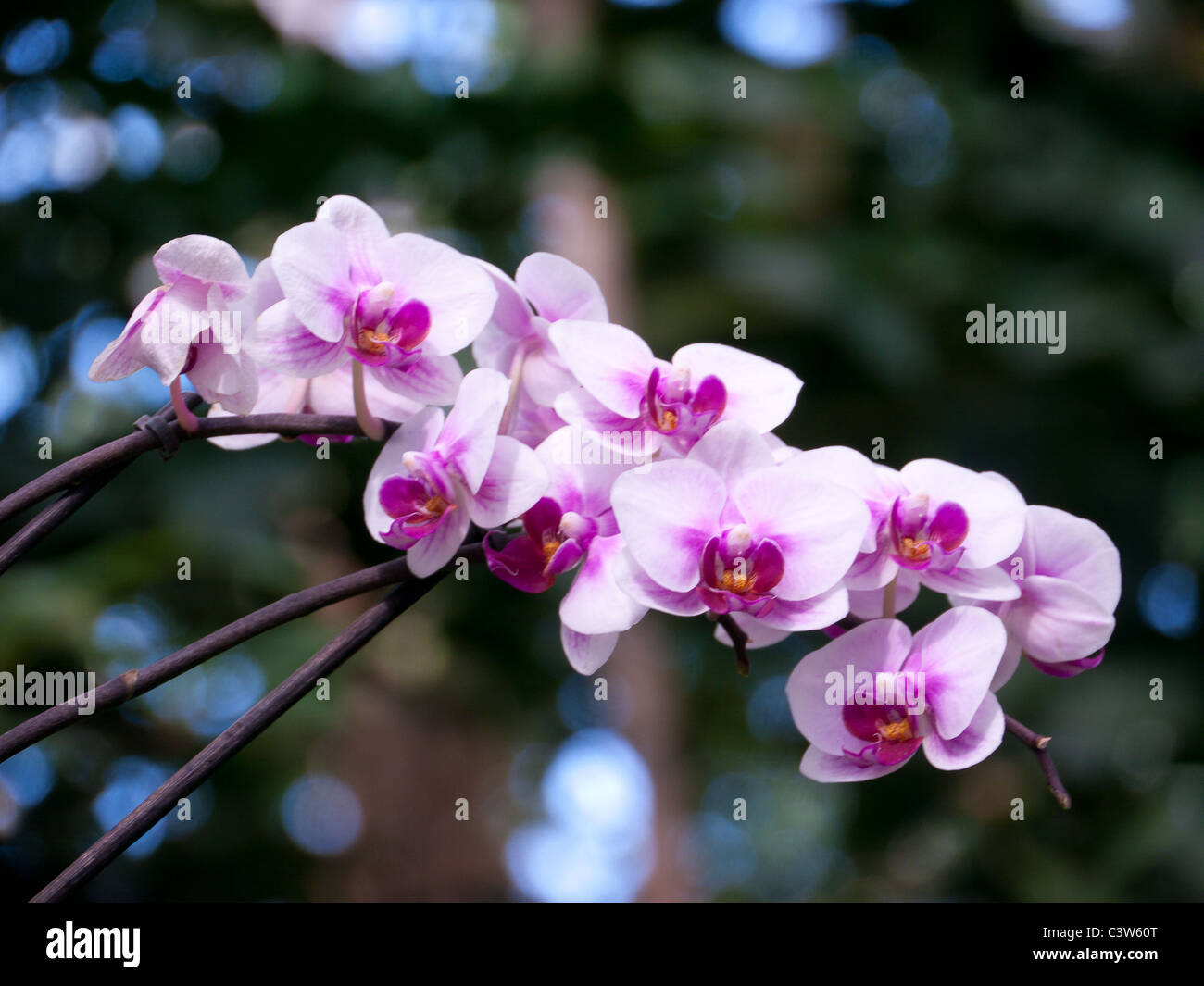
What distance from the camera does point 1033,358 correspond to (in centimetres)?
234

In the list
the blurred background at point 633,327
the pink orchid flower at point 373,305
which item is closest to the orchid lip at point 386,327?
the pink orchid flower at point 373,305

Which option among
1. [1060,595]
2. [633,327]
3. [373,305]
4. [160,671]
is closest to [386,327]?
[373,305]

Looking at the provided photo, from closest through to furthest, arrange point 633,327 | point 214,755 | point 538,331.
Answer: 1. point 214,755
2. point 538,331
3. point 633,327

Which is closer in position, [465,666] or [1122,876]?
[1122,876]

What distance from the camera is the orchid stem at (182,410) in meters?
0.35

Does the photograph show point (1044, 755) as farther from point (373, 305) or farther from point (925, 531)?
point (373, 305)

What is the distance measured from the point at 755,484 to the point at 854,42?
282 centimetres

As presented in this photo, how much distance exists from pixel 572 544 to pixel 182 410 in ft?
0.44

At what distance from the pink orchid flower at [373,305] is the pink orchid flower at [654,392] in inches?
1.4

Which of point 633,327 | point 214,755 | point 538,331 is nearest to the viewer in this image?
point 214,755

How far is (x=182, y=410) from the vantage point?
0.35 metres

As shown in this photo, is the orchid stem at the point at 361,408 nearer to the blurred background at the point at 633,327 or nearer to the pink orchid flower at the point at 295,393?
the pink orchid flower at the point at 295,393
